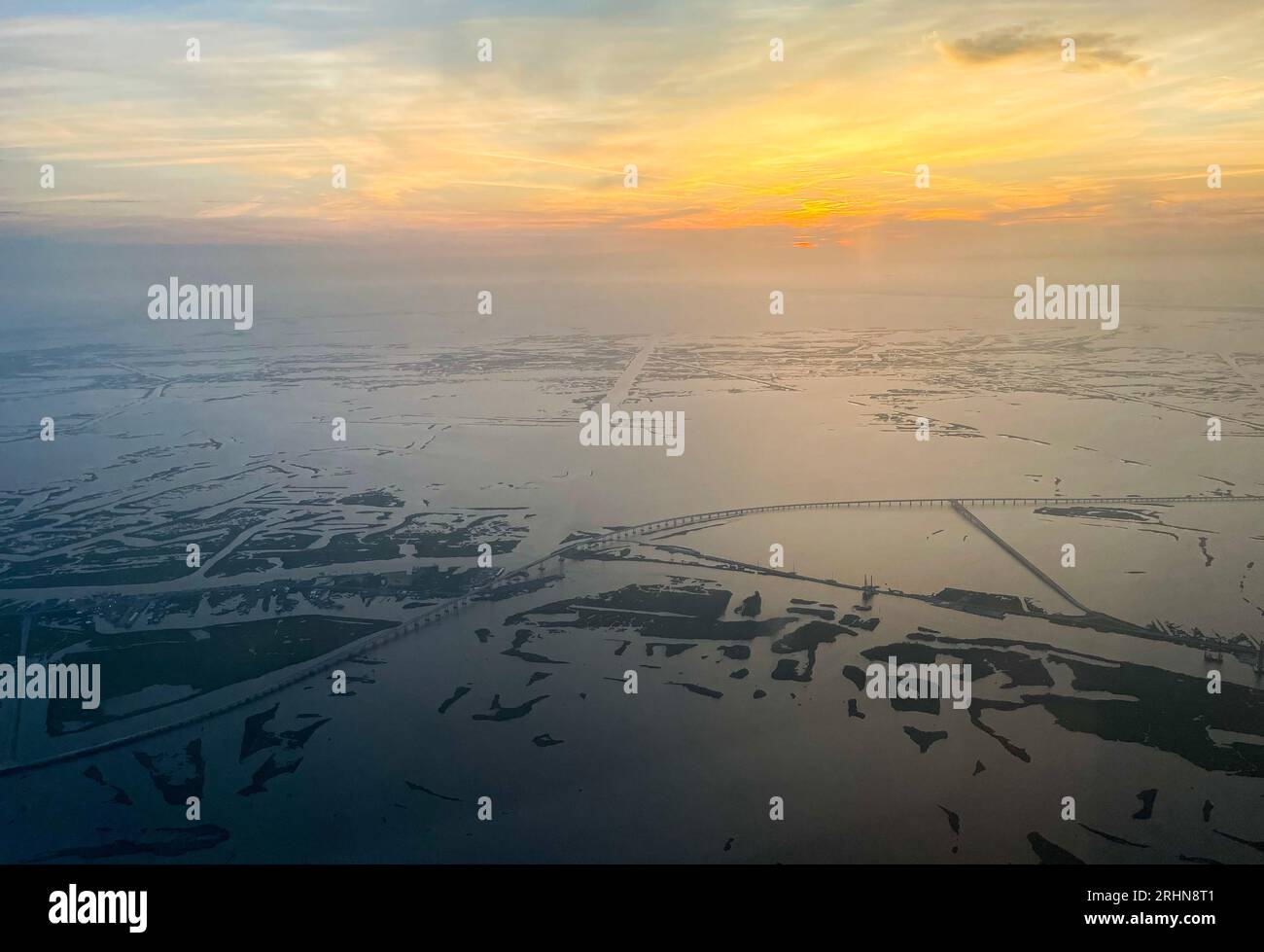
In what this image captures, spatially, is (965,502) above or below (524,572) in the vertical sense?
above

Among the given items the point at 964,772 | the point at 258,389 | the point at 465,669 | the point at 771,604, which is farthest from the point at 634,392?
the point at 964,772

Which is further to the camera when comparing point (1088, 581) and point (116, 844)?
point (1088, 581)

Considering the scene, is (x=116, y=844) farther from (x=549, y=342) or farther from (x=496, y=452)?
(x=549, y=342)

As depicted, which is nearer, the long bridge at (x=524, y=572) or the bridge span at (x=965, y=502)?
the long bridge at (x=524, y=572)

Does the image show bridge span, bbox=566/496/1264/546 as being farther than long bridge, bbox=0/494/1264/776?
Yes

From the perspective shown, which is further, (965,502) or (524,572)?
(965,502)

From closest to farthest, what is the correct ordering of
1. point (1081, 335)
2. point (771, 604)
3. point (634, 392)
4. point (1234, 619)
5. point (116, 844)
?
point (116, 844) → point (1234, 619) → point (771, 604) → point (634, 392) → point (1081, 335)

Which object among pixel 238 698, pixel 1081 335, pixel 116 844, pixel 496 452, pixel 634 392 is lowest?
pixel 116 844

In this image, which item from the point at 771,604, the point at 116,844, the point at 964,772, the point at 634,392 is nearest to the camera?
the point at 116,844
